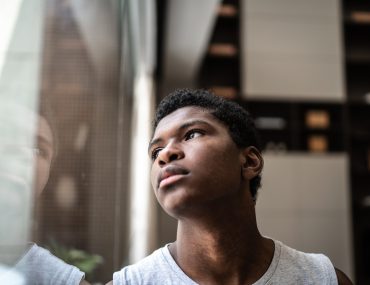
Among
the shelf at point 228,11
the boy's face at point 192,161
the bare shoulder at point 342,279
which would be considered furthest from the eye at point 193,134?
the shelf at point 228,11

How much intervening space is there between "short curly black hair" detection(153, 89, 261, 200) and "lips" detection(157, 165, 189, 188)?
10 cm

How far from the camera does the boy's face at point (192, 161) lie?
0.55 meters

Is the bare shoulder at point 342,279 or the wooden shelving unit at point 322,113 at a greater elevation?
the bare shoulder at point 342,279

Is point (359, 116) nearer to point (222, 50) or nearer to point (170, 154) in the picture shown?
point (222, 50)

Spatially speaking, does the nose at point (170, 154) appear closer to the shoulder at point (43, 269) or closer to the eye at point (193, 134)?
the eye at point (193, 134)

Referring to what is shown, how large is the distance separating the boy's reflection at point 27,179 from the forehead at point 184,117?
0.51 feet

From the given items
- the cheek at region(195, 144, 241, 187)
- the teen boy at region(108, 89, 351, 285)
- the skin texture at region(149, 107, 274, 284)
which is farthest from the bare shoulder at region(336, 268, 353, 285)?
the cheek at region(195, 144, 241, 187)

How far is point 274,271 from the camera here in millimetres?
607

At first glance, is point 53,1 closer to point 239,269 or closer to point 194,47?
point 239,269

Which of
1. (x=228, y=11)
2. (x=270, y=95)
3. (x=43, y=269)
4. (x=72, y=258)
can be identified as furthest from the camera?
(x=228, y=11)

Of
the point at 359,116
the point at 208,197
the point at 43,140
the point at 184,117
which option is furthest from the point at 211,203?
the point at 359,116

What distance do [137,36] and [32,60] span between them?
7.60ft

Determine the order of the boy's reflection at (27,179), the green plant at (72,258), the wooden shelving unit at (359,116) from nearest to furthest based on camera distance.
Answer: the boy's reflection at (27,179), the green plant at (72,258), the wooden shelving unit at (359,116)

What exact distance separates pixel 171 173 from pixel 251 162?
135 mm
